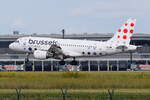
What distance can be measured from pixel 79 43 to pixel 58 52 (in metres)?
4.15

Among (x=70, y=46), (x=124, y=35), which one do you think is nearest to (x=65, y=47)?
(x=70, y=46)

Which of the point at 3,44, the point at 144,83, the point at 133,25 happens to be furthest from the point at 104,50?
the point at 3,44

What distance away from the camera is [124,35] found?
107 m

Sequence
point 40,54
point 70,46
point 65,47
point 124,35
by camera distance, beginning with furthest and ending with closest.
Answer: point 124,35 < point 70,46 < point 65,47 < point 40,54

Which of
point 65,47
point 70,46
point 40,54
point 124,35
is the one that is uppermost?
point 124,35

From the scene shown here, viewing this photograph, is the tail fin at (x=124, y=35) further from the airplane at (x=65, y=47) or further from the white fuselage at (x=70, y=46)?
the white fuselage at (x=70, y=46)

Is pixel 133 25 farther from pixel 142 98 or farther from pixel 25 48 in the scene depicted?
pixel 142 98

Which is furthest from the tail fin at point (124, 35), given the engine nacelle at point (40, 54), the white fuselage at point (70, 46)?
the engine nacelle at point (40, 54)

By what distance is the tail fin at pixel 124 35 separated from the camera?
105 meters

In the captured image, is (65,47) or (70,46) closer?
(65,47)

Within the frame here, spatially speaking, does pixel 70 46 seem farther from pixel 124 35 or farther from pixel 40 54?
pixel 124 35

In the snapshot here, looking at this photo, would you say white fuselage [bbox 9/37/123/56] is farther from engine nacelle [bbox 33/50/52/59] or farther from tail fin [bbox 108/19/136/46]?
tail fin [bbox 108/19/136/46]

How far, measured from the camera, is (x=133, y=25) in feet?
354

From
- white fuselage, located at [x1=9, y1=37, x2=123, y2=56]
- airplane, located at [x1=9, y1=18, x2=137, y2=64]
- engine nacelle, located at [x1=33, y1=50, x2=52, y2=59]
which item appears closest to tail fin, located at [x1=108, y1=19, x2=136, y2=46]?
airplane, located at [x1=9, y1=18, x2=137, y2=64]
